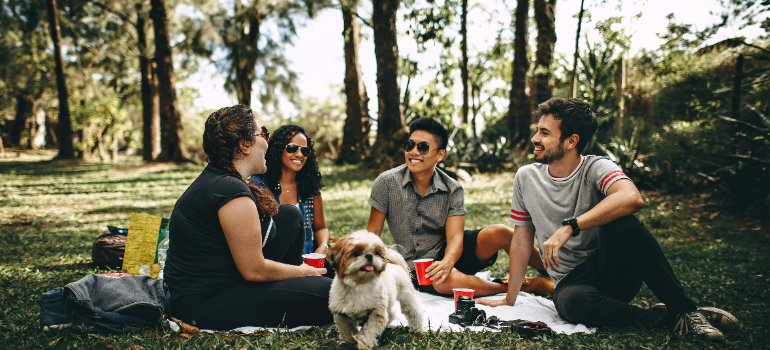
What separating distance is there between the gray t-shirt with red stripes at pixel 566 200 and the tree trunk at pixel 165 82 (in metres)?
17.0

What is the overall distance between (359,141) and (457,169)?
557 centimetres

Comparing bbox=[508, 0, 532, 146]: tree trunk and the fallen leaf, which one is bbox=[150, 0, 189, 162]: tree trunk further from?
the fallen leaf

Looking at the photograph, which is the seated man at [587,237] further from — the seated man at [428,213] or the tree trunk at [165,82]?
the tree trunk at [165,82]

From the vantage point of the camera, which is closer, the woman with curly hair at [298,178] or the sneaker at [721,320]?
the sneaker at [721,320]

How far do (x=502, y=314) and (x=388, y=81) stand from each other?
10134 mm

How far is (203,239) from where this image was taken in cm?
244

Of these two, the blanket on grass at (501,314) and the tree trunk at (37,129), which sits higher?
the tree trunk at (37,129)

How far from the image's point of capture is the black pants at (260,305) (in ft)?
8.44

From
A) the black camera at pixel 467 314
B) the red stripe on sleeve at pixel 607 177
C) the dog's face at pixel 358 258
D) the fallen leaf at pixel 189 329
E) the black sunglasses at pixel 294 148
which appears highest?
the black sunglasses at pixel 294 148

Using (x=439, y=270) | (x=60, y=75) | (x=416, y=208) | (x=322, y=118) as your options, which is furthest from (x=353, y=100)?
(x=322, y=118)

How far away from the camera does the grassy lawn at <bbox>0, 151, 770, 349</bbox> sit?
2.52m

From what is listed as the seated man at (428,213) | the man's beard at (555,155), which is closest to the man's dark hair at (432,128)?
the seated man at (428,213)

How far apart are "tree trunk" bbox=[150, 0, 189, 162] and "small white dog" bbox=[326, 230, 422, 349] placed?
673 inches

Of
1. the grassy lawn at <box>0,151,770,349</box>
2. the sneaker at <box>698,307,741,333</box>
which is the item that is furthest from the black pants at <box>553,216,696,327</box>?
the sneaker at <box>698,307,741,333</box>
